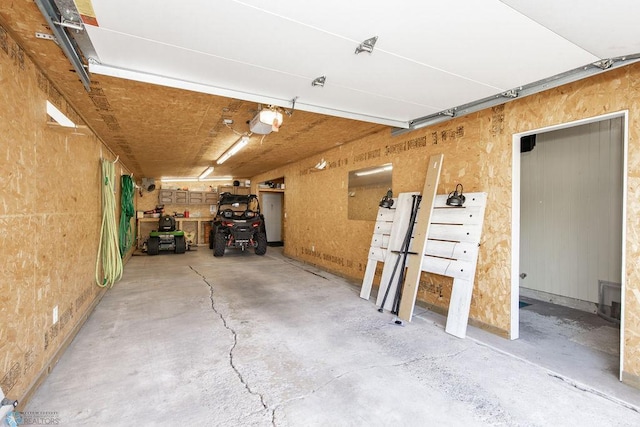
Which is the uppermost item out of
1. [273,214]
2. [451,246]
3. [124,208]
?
[124,208]

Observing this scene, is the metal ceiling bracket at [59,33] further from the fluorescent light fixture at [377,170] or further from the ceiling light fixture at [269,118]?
the fluorescent light fixture at [377,170]

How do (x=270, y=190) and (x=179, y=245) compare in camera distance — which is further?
(x=270, y=190)

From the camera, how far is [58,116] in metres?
2.93

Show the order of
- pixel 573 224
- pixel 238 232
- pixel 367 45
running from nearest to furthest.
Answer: pixel 367 45
pixel 573 224
pixel 238 232

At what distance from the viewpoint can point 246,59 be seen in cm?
241

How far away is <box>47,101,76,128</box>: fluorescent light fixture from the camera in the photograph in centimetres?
271

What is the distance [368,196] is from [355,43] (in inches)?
131

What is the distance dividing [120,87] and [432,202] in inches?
142

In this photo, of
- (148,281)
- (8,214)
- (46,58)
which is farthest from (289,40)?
(148,281)

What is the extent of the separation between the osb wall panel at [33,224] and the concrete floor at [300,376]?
32 centimetres

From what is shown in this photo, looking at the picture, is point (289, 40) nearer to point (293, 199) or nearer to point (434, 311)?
point (434, 311)

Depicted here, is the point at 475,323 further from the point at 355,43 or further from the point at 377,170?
the point at 355,43

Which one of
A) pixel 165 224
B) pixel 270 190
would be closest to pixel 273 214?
pixel 270 190

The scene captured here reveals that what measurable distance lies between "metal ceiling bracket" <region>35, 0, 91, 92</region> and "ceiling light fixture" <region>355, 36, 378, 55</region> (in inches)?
72.6
